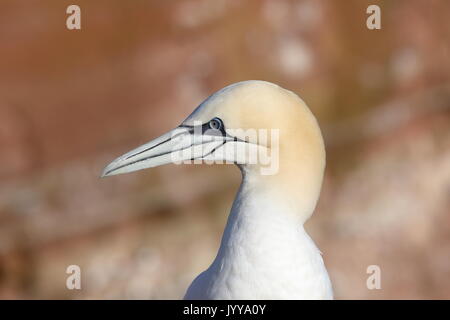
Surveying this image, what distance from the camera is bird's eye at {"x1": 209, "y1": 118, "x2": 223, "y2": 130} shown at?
2904mm

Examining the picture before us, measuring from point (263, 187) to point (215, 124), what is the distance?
0.30 metres

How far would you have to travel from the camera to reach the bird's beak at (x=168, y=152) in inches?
118

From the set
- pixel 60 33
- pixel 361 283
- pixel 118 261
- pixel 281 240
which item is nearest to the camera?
pixel 281 240

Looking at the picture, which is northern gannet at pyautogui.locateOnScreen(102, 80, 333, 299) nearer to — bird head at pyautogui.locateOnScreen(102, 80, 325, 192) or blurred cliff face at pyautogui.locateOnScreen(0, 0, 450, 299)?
bird head at pyautogui.locateOnScreen(102, 80, 325, 192)

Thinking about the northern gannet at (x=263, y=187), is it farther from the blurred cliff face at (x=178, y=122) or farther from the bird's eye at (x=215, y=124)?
the blurred cliff face at (x=178, y=122)

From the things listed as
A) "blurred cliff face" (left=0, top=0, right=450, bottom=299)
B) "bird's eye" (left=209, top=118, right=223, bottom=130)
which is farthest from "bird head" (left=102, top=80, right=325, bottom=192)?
"blurred cliff face" (left=0, top=0, right=450, bottom=299)

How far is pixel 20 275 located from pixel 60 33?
7.15 feet

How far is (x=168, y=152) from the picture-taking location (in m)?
3.00

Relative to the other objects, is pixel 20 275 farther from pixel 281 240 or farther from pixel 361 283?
pixel 281 240

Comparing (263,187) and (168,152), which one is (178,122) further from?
(263,187)

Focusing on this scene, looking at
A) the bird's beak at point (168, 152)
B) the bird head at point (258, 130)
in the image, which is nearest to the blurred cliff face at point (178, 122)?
the bird's beak at point (168, 152)

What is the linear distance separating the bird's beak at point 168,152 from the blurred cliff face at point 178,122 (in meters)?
3.82

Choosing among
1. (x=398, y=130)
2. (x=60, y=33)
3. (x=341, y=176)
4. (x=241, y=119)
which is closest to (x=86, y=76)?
(x=60, y=33)

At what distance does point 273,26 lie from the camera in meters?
7.19
